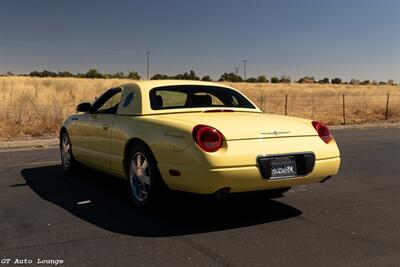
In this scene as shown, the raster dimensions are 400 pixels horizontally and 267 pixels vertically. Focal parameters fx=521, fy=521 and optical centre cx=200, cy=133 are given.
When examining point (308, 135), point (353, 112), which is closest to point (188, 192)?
point (308, 135)

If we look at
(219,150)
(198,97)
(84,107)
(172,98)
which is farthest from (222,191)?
(84,107)

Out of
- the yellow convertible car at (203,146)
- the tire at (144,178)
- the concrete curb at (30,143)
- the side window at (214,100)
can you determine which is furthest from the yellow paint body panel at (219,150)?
the concrete curb at (30,143)

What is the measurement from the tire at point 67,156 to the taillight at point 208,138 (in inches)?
140

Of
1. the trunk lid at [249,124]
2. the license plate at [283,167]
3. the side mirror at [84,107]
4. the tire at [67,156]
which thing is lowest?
the tire at [67,156]

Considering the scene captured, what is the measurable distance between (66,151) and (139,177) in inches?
115

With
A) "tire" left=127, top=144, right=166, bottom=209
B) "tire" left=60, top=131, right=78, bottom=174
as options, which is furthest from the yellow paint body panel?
"tire" left=60, top=131, right=78, bottom=174

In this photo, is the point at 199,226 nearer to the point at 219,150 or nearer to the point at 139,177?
the point at 219,150

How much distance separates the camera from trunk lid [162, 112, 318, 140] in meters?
5.17

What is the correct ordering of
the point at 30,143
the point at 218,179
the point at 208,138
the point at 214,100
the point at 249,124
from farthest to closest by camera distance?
the point at 30,143 < the point at 214,100 < the point at 249,124 < the point at 208,138 < the point at 218,179

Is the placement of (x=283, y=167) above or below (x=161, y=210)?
above

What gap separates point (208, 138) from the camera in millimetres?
5043

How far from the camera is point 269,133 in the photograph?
17.3 ft

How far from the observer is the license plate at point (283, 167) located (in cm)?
514

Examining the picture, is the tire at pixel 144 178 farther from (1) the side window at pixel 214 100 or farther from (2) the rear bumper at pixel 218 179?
(1) the side window at pixel 214 100
